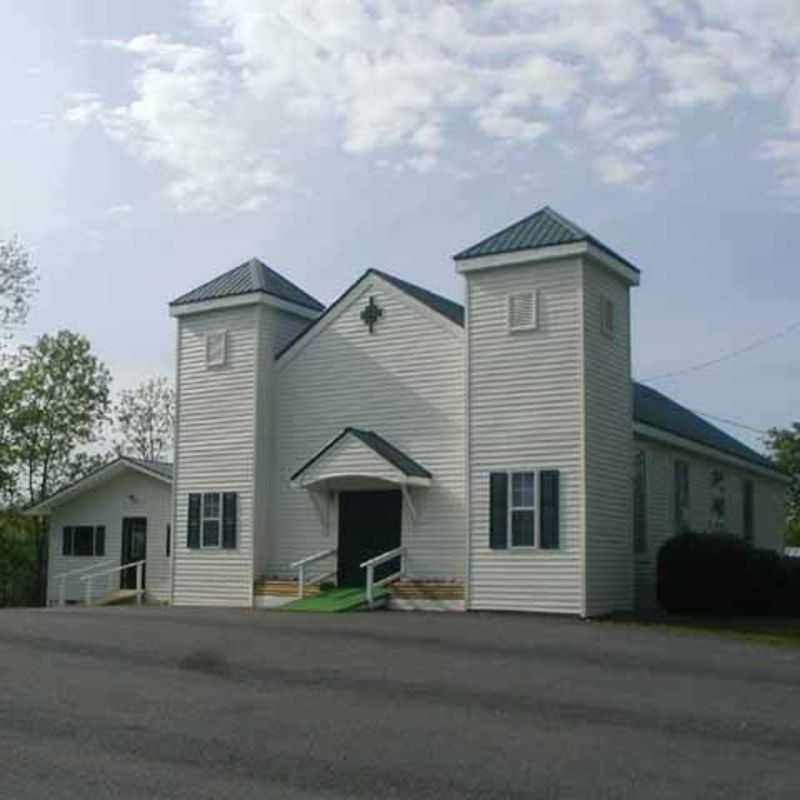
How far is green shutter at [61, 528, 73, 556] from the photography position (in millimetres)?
36562

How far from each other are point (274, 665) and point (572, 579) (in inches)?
352

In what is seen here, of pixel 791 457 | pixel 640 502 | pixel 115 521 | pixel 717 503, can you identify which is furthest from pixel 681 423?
pixel 791 457

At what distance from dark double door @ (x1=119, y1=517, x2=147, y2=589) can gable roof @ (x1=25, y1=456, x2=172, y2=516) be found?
1.37 meters

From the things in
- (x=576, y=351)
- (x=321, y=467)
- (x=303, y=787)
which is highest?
(x=576, y=351)

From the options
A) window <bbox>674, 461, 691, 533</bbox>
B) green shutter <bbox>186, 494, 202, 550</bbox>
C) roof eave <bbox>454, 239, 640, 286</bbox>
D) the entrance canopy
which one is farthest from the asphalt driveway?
window <bbox>674, 461, 691, 533</bbox>

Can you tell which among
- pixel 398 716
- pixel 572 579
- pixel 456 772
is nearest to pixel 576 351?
pixel 572 579

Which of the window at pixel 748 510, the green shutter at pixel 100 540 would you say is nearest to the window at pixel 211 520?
the green shutter at pixel 100 540

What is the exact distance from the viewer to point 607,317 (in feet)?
80.2

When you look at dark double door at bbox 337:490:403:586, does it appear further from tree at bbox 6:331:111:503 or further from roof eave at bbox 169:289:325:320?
tree at bbox 6:331:111:503

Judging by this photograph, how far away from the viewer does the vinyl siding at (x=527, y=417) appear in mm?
23125

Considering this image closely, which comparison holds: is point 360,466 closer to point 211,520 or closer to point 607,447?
point 211,520

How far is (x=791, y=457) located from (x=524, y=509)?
51.4 metres

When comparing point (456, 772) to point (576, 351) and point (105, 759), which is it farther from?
point (576, 351)

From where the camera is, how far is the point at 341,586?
26359 mm
